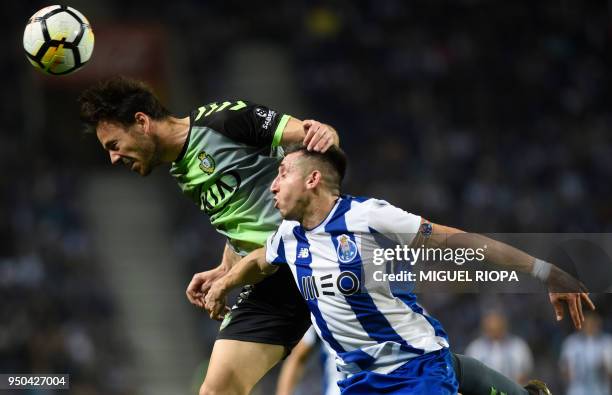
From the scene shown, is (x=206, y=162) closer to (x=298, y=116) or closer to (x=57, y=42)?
(x=57, y=42)

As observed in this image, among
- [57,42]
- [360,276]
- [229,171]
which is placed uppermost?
[57,42]

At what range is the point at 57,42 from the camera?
536 cm

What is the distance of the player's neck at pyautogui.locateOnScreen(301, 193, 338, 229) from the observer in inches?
179

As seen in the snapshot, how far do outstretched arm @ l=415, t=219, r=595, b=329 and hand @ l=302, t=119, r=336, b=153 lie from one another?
704mm

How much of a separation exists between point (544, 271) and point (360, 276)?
0.78 metres

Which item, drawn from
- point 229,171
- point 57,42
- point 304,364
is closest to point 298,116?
point 304,364

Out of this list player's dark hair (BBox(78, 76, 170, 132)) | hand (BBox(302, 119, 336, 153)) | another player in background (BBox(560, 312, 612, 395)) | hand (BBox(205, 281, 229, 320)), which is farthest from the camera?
another player in background (BBox(560, 312, 612, 395))

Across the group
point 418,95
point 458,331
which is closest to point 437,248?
point 458,331

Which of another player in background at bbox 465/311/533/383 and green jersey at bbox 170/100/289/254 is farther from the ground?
another player in background at bbox 465/311/533/383

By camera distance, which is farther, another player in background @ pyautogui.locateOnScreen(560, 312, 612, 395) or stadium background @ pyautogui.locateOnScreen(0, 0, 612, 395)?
stadium background @ pyautogui.locateOnScreen(0, 0, 612, 395)

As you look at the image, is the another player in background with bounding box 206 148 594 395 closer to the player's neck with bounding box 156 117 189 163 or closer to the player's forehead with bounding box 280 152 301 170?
the player's forehead with bounding box 280 152 301 170

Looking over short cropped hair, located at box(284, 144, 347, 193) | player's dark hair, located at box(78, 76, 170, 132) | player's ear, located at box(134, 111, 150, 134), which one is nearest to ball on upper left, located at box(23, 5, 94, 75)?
player's dark hair, located at box(78, 76, 170, 132)

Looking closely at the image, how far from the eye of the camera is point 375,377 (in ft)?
14.7

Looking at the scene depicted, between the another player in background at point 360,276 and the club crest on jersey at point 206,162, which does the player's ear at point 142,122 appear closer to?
the club crest on jersey at point 206,162
